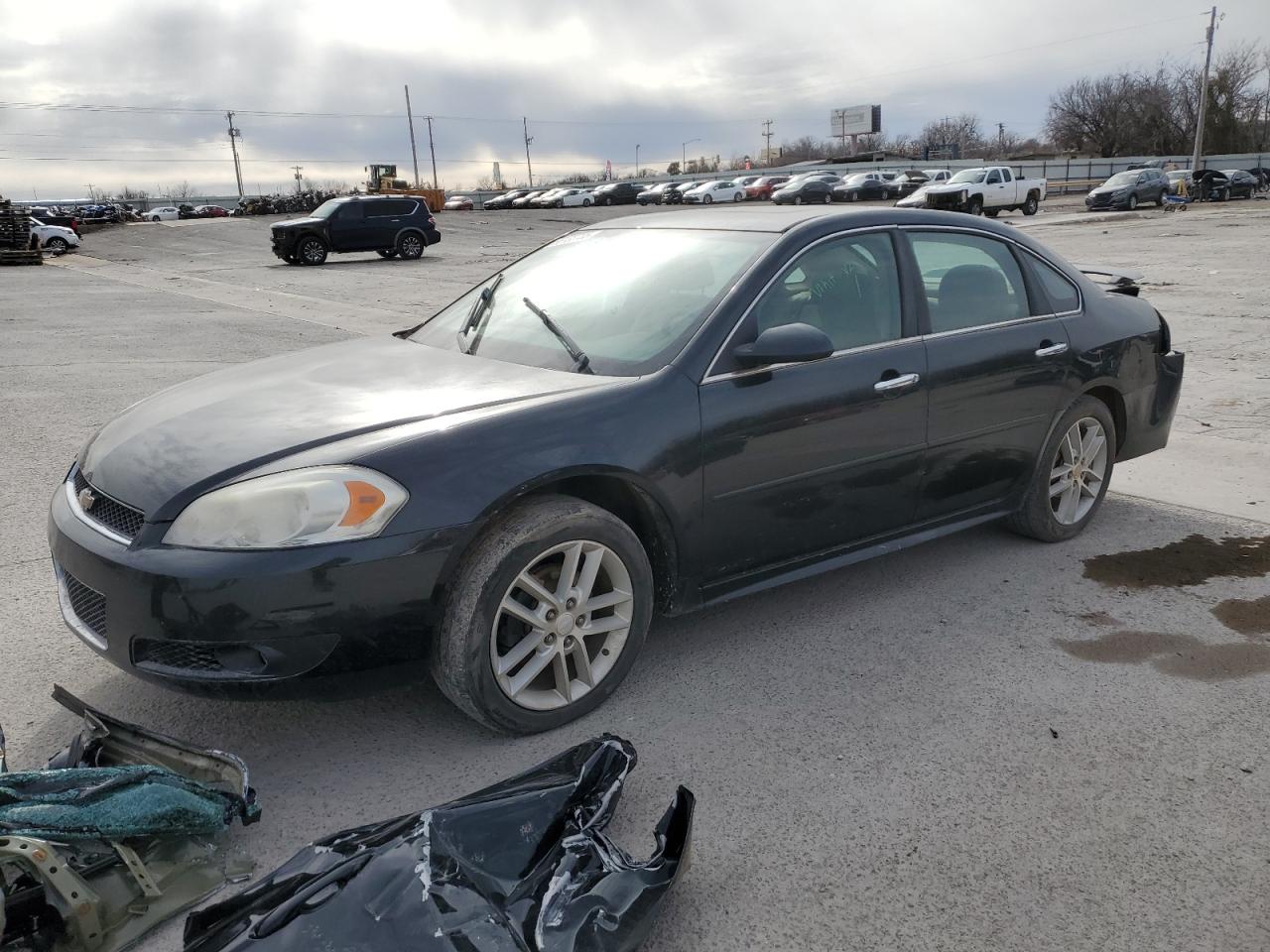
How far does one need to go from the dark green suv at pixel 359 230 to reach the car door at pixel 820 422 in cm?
2530

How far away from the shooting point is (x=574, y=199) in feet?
205

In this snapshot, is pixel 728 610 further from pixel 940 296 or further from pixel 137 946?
pixel 137 946

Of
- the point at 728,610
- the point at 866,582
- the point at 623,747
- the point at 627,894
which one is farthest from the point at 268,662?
the point at 866,582

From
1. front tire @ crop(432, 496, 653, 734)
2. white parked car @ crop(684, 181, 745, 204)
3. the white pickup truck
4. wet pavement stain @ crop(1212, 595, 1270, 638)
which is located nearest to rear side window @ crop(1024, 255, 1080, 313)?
wet pavement stain @ crop(1212, 595, 1270, 638)

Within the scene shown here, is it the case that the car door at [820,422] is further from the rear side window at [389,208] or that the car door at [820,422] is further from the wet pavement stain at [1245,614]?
the rear side window at [389,208]

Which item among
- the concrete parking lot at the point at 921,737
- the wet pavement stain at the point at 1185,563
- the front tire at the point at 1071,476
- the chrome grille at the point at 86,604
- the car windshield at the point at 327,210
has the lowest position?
the wet pavement stain at the point at 1185,563

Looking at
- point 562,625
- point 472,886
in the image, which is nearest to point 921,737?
point 562,625

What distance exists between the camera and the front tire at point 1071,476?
15.6 feet

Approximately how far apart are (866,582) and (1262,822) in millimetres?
1922

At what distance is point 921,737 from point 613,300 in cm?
189

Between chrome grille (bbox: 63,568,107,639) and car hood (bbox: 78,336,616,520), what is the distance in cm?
29

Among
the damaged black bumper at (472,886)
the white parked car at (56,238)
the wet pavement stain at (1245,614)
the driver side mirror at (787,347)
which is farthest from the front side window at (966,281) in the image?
the white parked car at (56,238)

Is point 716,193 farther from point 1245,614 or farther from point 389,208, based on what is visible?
point 1245,614

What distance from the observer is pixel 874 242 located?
4.16 meters
